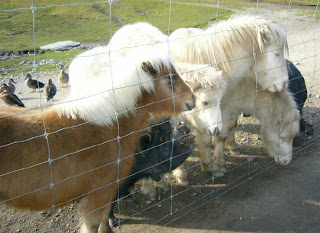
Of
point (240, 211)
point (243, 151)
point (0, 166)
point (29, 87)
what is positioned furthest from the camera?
point (29, 87)

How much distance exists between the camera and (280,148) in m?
4.99

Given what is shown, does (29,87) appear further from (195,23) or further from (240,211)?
(195,23)

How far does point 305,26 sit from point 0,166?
15317 millimetres

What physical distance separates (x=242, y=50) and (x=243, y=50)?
0.02 meters

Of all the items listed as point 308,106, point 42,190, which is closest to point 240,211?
point 42,190

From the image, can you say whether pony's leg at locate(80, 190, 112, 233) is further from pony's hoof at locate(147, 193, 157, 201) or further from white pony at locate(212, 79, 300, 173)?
white pony at locate(212, 79, 300, 173)

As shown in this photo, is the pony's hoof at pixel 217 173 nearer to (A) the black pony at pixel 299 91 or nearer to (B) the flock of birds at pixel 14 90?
(A) the black pony at pixel 299 91

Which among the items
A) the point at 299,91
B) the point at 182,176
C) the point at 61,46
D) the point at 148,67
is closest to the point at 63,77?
the point at 61,46

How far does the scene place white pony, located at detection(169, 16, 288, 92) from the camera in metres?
4.28

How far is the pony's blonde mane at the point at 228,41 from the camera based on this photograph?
168 inches

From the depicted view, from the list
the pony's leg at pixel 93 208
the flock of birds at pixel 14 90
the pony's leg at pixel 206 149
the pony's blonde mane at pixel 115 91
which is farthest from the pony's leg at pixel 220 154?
the flock of birds at pixel 14 90

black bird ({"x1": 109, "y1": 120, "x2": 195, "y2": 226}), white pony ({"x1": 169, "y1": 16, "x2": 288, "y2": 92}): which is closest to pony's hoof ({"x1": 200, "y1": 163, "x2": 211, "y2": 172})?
black bird ({"x1": 109, "y1": 120, "x2": 195, "y2": 226})

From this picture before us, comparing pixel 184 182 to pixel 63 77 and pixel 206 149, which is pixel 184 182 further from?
pixel 63 77

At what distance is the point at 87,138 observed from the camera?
9.37ft
